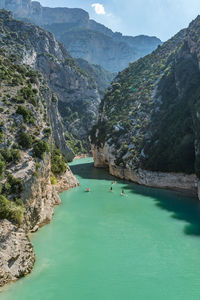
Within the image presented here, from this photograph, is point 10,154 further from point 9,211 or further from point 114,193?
point 114,193

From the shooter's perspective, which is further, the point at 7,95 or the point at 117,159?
the point at 117,159

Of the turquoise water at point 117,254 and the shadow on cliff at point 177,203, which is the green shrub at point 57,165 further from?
the shadow on cliff at point 177,203

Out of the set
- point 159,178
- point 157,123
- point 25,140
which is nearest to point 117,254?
point 25,140

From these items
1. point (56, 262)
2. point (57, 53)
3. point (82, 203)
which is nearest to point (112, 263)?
point (56, 262)

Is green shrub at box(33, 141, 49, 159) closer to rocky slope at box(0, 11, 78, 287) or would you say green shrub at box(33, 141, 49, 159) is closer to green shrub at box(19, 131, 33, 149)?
rocky slope at box(0, 11, 78, 287)

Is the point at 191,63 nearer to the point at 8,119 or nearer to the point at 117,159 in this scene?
the point at 117,159

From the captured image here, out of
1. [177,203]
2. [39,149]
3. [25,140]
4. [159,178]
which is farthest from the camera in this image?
[159,178]
